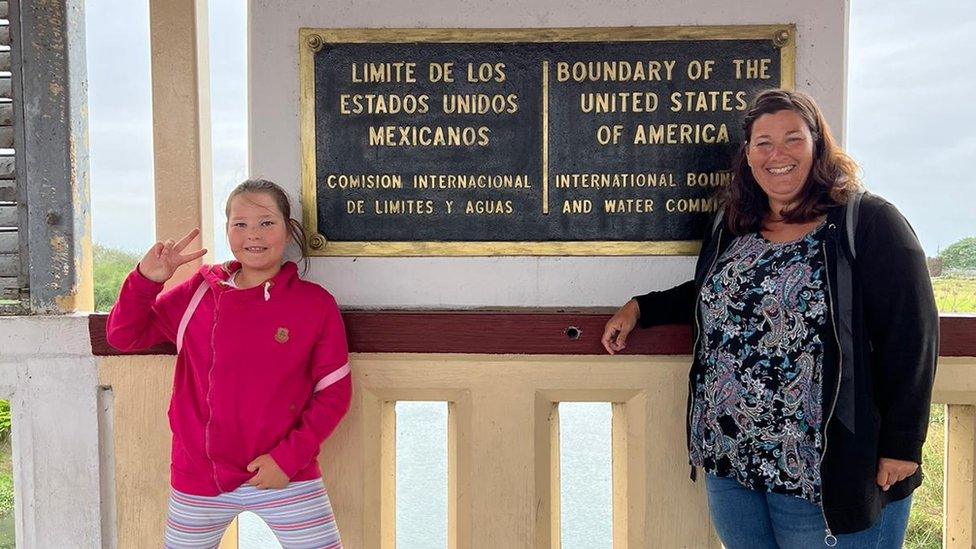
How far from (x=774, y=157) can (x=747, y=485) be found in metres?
0.90

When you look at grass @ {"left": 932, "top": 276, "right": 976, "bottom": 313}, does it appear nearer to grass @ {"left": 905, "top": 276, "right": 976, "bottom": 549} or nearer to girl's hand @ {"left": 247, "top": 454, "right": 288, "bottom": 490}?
grass @ {"left": 905, "top": 276, "right": 976, "bottom": 549}

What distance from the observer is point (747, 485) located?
190 centimetres

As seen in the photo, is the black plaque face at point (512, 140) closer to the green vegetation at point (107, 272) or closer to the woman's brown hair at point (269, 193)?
the woman's brown hair at point (269, 193)

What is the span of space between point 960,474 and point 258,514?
2365 millimetres

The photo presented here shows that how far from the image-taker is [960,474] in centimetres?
240

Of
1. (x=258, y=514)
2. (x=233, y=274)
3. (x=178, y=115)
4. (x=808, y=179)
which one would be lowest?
(x=258, y=514)

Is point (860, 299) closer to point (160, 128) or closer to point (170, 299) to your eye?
point (170, 299)

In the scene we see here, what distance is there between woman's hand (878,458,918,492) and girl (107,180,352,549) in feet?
5.01

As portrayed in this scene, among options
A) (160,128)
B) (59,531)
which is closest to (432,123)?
(160,128)

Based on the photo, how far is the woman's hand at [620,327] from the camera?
88.4 inches

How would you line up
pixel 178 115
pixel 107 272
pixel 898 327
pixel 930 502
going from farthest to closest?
pixel 930 502
pixel 107 272
pixel 178 115
pixel 898 327

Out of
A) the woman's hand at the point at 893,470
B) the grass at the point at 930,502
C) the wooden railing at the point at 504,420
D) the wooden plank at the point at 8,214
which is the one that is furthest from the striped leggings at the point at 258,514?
the grass at the point at 930,502

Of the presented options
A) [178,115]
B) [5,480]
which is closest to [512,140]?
[178,115]

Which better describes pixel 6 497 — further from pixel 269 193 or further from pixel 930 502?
pixel 930 502
